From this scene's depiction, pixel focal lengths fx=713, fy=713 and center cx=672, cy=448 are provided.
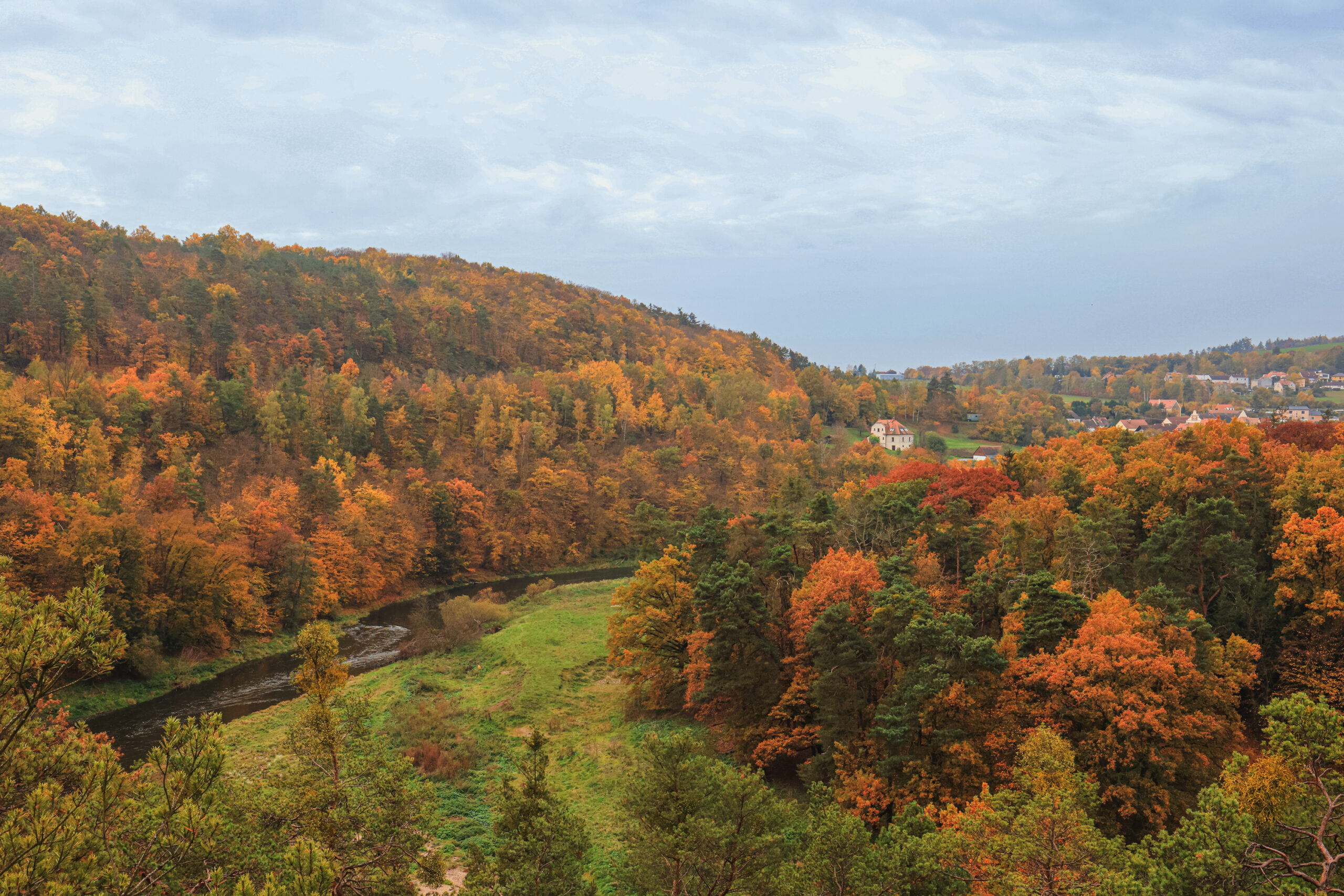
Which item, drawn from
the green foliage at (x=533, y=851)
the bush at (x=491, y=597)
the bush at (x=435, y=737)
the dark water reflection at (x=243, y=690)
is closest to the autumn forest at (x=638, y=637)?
the green foliage at (x=533, y=851)

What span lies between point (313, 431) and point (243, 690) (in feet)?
117

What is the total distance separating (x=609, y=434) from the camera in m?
97.8

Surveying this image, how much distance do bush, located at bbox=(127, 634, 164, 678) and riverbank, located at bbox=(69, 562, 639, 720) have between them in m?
0.47

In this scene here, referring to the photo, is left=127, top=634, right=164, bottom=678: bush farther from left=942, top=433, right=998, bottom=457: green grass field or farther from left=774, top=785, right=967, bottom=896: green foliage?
left=942, top=433, right=998, bottom=457: green grass field

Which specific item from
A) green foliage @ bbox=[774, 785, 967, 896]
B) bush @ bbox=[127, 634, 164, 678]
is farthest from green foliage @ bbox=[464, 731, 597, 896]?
bush @ bbox=[127, 634, 164, 678]

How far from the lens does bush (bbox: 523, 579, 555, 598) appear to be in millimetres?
61781

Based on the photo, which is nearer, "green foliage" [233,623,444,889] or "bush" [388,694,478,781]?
"green foliage" [233,623,444,889]

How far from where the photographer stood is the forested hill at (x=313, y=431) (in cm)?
4619

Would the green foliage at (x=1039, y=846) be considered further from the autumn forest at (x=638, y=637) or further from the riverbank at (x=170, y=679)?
the riverbank at (x=170, y=679)

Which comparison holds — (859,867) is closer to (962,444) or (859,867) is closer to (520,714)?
(520,714)

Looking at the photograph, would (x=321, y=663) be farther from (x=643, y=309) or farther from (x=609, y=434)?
(x=643, y=309)

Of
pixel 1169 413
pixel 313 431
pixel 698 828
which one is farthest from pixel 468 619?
pixel 1169 413

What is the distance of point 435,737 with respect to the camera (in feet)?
105

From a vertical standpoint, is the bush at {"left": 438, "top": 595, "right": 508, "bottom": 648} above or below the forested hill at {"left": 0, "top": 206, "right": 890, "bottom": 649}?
below
